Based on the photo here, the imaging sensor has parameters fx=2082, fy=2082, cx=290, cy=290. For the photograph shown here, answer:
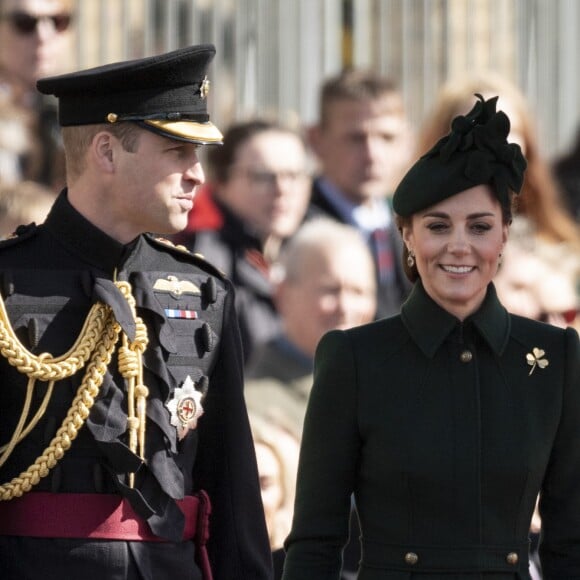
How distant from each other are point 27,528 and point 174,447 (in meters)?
0.40

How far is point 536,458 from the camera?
4570mm

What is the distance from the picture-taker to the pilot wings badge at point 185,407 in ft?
15.9

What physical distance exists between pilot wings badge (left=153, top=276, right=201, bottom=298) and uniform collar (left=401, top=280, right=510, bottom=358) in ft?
1.93

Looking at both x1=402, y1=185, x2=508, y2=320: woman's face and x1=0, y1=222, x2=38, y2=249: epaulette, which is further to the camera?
x1=0, y1=222, x2=38, y2=249: epaulette

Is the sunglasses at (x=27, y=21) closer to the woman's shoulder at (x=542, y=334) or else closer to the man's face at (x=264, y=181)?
the man's face at (x=264, y=181)

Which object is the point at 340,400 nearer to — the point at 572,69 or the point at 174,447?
the point at 174,447

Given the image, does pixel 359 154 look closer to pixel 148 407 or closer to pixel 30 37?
pixel 30 37

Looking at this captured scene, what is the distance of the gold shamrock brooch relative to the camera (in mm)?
4672

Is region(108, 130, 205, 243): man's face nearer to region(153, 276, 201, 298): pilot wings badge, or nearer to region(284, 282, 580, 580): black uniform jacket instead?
region(153, 276, 201, 298): pilot wings badge

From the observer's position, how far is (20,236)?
15.9 feet

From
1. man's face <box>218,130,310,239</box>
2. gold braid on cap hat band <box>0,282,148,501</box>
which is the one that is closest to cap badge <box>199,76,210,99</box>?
gold braid on cap hat band <box>0,282,148,501</box>

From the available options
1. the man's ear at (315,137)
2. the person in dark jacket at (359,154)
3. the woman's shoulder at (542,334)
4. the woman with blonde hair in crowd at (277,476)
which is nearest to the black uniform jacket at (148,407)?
the woman's shoulder at (542,334)

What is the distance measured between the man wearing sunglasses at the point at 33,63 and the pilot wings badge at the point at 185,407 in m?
2.91

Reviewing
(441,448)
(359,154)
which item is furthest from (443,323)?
(359,154)
